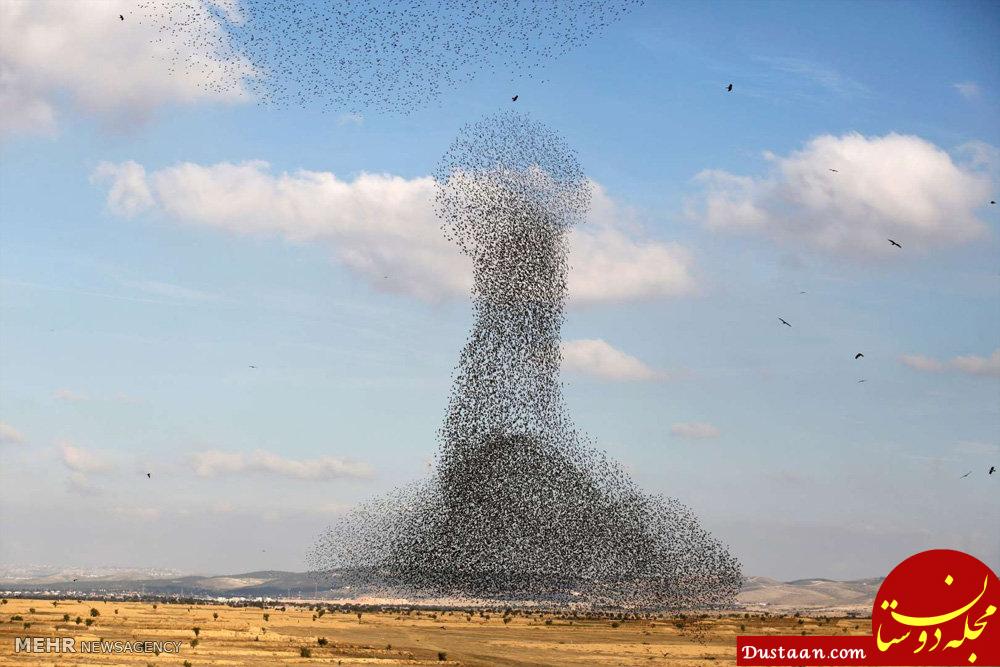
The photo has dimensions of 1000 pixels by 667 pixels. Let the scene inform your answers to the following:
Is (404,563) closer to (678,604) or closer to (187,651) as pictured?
(678,604)

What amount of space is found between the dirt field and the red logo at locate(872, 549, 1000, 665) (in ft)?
118

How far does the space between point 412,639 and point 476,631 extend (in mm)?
16987

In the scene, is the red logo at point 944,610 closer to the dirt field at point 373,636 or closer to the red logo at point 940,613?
the red logo at point 940,613

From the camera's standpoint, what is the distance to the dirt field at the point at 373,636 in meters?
88.1

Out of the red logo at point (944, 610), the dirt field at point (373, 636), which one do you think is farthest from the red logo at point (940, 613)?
the dirt field at point (373, 636)

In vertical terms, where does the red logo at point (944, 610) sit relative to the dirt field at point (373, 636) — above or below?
above

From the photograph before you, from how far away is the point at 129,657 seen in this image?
Result: 81.5 metres

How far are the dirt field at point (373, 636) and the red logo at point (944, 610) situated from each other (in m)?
36.1

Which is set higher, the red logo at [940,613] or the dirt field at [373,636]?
the red logo at [940,613]

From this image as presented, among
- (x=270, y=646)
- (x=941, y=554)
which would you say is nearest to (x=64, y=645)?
(x=270, y=646)

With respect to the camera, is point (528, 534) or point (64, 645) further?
point (528, 534)

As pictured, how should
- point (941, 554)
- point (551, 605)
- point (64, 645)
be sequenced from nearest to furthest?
point (941, 554) → point (64, 645) → point (551, 605)

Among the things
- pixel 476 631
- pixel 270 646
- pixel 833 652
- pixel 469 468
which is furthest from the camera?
pixel 469 468

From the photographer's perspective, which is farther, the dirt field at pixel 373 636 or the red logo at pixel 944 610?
the dirt field at pixel 373 636
